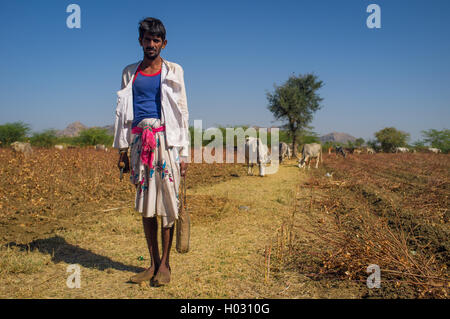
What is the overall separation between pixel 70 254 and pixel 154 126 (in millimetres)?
2073

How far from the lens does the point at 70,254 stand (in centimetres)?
349

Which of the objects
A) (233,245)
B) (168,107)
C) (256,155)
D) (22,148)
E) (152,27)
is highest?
(152,27)

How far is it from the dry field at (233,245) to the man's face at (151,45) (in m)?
2.06

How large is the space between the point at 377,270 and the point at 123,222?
3.63m

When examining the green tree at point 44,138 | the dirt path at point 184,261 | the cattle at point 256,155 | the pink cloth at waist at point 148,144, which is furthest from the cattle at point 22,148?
the green tree at point 44,138

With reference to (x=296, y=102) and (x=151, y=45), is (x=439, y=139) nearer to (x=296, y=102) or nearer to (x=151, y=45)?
(x=296, y=102)

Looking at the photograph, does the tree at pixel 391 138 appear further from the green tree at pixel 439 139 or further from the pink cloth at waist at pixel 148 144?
the pink cloth at waist at pixel 148 144

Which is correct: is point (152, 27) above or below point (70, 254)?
above

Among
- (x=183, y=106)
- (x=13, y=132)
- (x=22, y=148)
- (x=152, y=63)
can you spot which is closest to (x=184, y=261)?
(x=183, y=106)

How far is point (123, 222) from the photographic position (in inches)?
185

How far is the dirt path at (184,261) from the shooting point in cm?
261

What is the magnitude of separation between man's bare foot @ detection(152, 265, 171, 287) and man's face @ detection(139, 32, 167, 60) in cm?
190
